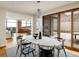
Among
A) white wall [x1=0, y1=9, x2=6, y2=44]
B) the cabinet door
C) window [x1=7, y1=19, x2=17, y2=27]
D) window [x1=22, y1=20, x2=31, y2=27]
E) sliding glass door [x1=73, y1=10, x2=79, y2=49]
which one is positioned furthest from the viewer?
window [x1=7, y1=19, x2=17, y2=27]

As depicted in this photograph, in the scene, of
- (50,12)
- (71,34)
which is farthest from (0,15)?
(71,34)

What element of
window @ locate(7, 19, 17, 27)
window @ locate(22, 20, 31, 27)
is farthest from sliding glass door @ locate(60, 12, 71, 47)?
window @ locate(7, 19, 17, 27)

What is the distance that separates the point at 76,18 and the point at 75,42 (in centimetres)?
108

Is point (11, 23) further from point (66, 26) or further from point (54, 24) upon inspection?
point (66, 26)

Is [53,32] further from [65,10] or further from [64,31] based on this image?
[65,10]

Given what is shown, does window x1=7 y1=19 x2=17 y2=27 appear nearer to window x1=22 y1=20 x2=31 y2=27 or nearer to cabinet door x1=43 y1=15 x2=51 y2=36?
window x1=22 y1=20 x2=31 y2=27

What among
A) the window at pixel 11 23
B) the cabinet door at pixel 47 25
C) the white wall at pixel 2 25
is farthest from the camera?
the window at pixel 11 23

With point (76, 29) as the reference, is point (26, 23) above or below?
above

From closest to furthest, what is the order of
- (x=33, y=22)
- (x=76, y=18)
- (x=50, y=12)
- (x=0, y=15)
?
(x=76, y=18)
(x=0, y=15)
(x=50, y=12)
(x=33, y=22)

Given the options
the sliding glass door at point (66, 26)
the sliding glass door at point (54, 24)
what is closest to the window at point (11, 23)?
the sliding glass door at point (54, 24)

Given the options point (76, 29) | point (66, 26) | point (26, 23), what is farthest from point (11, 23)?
point (76, 29)

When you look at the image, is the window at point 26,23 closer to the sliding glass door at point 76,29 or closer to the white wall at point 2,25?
the white wall at point 2,25

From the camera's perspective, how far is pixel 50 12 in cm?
620

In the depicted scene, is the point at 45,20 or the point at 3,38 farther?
the point at 45,20
